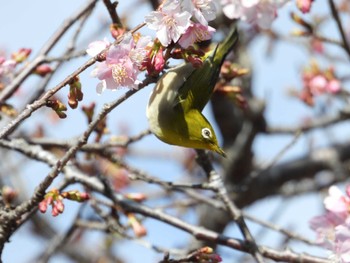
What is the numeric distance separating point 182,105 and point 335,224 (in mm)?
941

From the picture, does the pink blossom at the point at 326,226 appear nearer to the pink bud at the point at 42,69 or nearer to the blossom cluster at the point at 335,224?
the blossom cluster at the point at 335,224

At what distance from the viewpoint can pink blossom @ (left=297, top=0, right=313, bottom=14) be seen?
288 centimetres

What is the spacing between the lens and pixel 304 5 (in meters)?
2.88

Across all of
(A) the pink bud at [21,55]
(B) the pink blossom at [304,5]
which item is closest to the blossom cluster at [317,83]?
(B) the pink blossom at [304,5]

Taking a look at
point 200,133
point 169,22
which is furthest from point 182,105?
point 169,22

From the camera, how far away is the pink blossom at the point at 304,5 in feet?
9.46

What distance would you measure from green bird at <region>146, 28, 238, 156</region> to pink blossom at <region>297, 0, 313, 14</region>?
1.66 ft

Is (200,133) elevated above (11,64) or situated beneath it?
elevated above

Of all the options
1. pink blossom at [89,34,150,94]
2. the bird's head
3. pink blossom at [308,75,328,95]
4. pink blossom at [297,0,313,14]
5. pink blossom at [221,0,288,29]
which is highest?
pink blossom at [308,75,328,95]

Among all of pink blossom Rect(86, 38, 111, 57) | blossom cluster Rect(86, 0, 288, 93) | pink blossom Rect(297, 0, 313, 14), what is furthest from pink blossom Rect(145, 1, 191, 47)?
pink blossom Rect(297, 0, 313, 14)

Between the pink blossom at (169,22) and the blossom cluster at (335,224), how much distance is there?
1.10m

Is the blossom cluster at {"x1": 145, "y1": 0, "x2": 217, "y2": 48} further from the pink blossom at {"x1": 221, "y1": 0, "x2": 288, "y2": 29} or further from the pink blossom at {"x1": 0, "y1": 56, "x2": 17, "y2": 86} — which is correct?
the pink blossom at {"x1": 0, "y1": 56, "x2": 17, "y2": 86}

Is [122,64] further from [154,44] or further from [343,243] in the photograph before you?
[343,243]

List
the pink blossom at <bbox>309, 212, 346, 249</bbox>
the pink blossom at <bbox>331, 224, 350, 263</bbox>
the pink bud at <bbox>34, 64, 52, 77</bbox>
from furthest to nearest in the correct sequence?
1. the pink bud at <bbox>34, 64, 52, 77</bbox>
2. the pink blossom at <bbox>309, 212, 346, 249</bbox>
3. the pink blossom at <bbox>331, 224, 350, 263</bbox>
